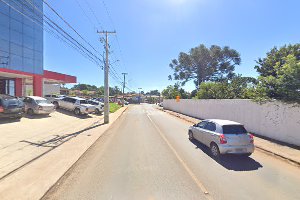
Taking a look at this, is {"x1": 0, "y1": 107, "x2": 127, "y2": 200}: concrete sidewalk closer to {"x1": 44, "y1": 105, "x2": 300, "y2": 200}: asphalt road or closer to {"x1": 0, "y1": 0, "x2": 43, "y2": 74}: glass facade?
{"x1": 44, "y1": 105, "x2": 300, "y2": 200}: asphalt road

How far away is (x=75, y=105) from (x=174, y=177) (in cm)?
2284

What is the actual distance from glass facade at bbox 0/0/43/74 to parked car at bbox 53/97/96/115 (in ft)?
23.7

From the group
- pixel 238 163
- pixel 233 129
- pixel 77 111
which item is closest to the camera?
pixel 238 163

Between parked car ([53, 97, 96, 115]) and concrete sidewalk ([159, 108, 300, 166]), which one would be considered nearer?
concrete sidewalk ([159, 108, 300, 166])

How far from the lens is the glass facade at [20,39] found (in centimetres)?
2984

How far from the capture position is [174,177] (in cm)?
808

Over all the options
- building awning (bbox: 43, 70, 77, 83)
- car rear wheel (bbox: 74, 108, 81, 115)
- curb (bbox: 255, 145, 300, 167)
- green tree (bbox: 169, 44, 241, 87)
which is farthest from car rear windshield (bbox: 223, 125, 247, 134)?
green tree (bbox: 169, 44, 241, 87)

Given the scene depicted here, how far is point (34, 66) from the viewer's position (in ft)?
120

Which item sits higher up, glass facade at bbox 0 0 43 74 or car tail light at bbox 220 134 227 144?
glass facade at bbox 0 0 43 74

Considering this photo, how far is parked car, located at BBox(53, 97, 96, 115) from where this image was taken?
28953 millimetres

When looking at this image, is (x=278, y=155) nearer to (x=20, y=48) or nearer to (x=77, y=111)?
(x=77, y=111)

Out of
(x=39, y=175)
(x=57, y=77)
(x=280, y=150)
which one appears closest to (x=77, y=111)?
(x=57, y=77)

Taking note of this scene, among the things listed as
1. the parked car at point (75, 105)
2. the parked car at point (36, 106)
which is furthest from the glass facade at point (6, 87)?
the parked car at point (36, 106)

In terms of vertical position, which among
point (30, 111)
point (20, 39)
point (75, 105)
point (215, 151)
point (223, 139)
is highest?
point (20, 39)
